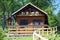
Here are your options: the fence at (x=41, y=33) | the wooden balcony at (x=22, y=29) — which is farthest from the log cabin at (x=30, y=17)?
the fence at (x=41, y=33)

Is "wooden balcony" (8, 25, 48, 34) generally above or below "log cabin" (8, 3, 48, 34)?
below

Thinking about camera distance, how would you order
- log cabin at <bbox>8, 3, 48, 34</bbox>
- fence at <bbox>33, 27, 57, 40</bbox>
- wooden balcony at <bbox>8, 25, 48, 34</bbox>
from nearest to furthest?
fence at <bbox>33, 27, 57, 40</bbox>
wooden balcony at <bbox>8, 25, 48, 34</bbox>
log cabin at <bbox>8, 3, 48, 34</bbox>

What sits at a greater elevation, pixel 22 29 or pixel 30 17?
pixel 30 17

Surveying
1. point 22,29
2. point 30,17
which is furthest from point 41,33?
point 30,17

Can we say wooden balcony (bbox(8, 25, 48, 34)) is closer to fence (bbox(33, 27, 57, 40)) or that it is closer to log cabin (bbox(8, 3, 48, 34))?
log cabin (bbox(8, 3, 48, 34))

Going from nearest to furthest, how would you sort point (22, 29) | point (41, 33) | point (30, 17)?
point (41, 33) → point (22, 29) → point (30, 17)

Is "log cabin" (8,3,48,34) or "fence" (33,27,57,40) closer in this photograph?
"fence" (33,27,57,40)

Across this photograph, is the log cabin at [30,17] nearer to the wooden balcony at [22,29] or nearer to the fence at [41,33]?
the wooden balcony at [22,29]

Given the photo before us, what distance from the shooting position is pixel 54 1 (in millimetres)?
A: 60688

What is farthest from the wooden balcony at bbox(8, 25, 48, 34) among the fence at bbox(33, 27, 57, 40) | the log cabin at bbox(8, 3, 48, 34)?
the fence at bbox(33, 27, 57, 40)

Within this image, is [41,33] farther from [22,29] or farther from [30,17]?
[30,17]

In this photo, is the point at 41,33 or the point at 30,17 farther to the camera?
the point at 30,17

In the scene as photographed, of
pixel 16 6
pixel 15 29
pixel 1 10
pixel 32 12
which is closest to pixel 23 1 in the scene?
pixel 16 6

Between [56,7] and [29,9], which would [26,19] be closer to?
[29,9]
